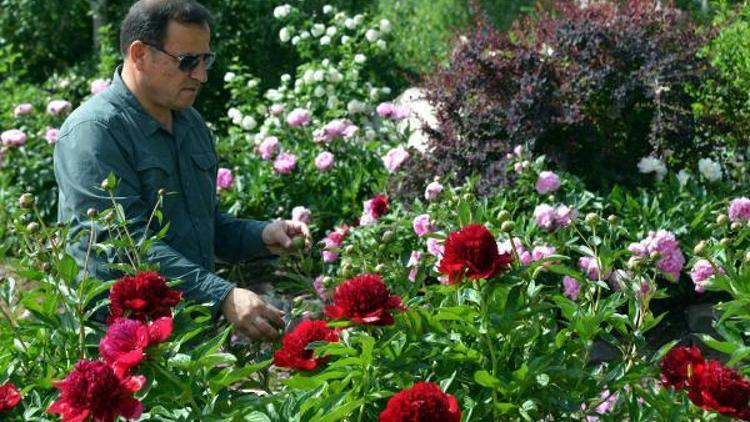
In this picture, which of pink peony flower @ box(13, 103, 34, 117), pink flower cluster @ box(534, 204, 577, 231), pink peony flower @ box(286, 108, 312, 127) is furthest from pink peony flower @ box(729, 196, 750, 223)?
pink peony flower @ box(13, 103, 34, 117)

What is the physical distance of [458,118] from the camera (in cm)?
549

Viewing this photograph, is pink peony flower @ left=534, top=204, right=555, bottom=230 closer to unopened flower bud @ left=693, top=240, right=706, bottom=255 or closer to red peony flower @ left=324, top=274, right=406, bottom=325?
unopened flower bud @ left=693, top=240, right=706, bottom=255

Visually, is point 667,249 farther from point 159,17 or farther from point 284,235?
point 159,17

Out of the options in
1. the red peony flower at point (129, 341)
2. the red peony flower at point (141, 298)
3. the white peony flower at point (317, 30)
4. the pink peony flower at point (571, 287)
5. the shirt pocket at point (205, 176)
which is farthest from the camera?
the white peony flower at point (317, 30)

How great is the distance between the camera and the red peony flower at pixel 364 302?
7.55 feet

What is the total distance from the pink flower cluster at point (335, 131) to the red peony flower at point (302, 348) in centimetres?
371

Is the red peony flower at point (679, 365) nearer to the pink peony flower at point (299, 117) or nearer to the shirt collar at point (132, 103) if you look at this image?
the shirt collar at point (132, 103)

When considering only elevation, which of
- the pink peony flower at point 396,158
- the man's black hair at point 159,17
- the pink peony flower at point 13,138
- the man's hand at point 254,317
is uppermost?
the man's black hair at point 159,17

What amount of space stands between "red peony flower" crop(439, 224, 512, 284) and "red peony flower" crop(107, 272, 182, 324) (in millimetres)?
597

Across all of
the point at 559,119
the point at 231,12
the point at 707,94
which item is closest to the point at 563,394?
the point at 559,119

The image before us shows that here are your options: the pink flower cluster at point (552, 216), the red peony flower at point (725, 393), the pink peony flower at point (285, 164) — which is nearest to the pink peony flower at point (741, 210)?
the pink flower cluster at point (552, 216)

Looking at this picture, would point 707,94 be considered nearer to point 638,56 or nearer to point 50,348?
point 638,56

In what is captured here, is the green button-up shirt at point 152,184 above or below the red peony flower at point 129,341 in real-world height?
below

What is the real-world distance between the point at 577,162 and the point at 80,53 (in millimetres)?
6299
